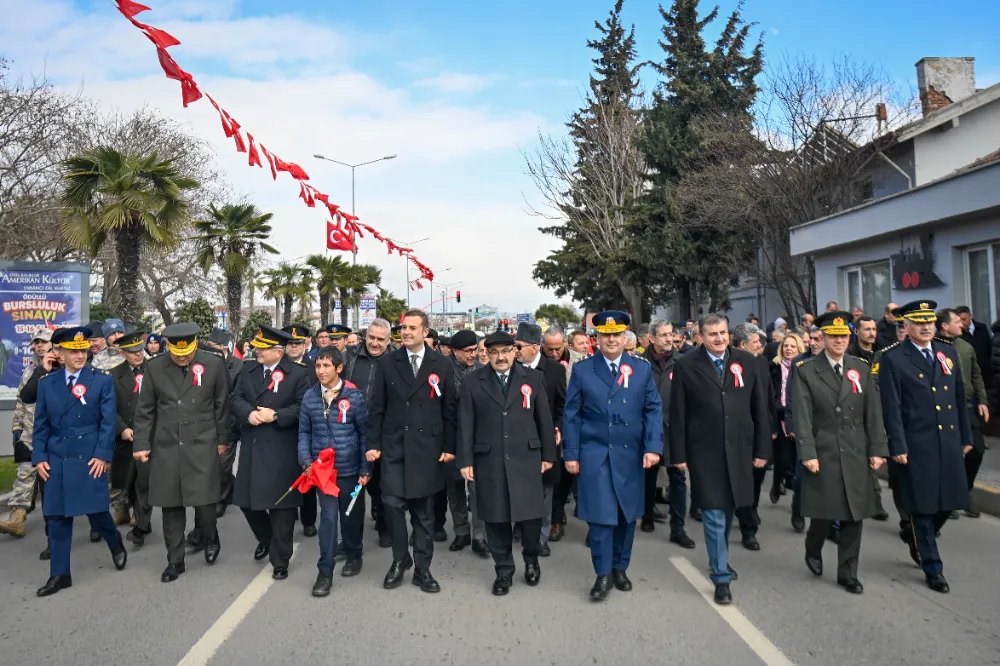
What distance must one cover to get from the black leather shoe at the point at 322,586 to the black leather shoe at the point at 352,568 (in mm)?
363

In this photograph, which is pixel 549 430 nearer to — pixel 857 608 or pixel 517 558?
pixel 517 558

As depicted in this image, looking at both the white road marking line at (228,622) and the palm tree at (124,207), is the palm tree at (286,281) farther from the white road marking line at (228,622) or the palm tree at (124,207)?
the white road marking line at (228,622)

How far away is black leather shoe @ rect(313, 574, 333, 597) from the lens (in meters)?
5.17

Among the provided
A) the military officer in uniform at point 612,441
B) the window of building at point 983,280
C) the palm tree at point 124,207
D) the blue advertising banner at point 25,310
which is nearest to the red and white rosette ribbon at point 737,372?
the military officer in uniform at point 612,441

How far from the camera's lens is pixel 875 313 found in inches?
664

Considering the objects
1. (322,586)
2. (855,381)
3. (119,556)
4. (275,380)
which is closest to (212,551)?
(119,556)

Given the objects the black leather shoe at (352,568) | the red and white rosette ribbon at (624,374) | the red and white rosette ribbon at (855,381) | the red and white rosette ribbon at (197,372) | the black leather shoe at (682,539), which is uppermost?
the red and white rosette ribbon at (197,372)

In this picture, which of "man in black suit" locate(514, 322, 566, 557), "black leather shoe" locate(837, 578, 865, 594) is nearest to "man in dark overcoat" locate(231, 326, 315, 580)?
"man in black suit" locate(514, 322, 566, 557)

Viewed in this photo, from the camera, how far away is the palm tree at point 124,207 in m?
15.7

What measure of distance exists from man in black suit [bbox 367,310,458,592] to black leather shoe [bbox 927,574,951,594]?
11.7 ft

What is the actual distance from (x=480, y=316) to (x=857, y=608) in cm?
6314

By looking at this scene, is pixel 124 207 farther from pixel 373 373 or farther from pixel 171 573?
pixel 171 573

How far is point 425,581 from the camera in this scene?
17.4ft

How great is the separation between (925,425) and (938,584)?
45.8 inches
